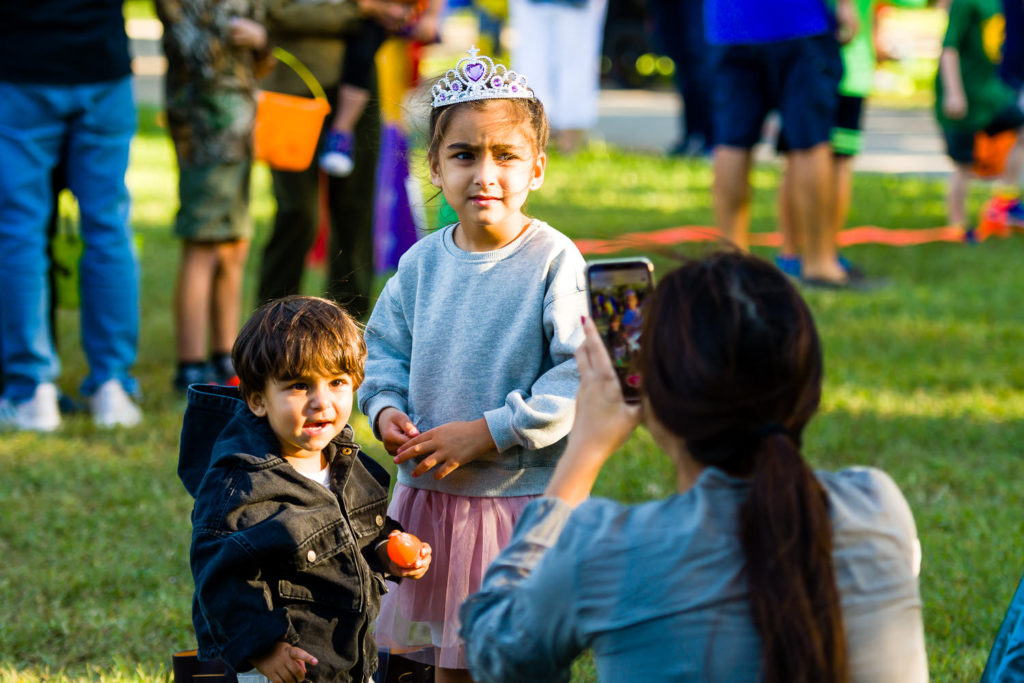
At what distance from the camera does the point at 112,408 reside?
4.47 meters

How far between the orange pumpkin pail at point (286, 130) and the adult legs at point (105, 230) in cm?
50

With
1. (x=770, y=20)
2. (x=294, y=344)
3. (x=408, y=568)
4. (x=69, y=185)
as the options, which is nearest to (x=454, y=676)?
(x=408, y=568)

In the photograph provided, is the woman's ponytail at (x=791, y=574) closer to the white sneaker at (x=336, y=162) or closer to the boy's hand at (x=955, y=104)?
the white sneaker at (x=336, y=162)

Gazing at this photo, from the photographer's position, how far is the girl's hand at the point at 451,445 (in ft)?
7.22

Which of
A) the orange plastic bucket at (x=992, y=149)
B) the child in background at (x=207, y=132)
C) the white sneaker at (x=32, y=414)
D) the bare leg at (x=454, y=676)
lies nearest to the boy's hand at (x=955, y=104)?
the orange plastic bucket at (x=992, y=149)

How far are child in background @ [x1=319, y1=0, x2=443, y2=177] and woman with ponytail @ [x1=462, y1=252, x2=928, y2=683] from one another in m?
3.59

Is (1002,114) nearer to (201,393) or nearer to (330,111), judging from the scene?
(330,111)

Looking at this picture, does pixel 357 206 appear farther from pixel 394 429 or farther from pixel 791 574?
pixel 791 574

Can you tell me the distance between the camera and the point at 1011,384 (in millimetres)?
4906

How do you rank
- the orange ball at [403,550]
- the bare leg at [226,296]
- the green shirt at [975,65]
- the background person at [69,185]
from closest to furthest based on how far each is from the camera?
the orange ball at [403,550], the background person at [69,185], the bare leg at [226,296], the green shirt at [975,65]

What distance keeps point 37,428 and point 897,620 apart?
360 cm

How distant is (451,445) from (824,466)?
2.14 m

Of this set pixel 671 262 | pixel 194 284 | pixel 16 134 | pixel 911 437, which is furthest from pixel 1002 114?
pixel 671 262

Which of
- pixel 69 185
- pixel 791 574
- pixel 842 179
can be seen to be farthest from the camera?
pixel 842 179
